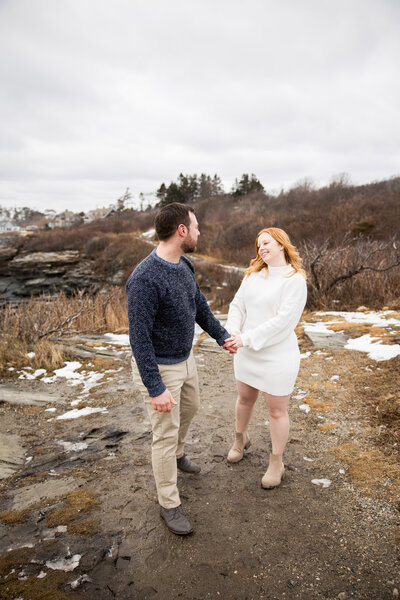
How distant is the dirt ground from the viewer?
1706mm

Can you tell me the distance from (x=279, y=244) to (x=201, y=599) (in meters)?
1.95

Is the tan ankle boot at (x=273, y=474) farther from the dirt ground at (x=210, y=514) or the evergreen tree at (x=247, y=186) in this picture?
the evergreen tree at (x=247, y=186)

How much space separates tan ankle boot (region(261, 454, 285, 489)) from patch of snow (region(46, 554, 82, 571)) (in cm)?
119

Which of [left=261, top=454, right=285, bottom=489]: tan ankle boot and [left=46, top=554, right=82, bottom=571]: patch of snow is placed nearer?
[left=46, top=554, right=82, bottom=571]: patch of snow

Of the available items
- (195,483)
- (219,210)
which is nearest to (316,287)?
(195,483)

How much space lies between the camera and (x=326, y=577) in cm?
173

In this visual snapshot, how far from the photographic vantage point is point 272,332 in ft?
7.07

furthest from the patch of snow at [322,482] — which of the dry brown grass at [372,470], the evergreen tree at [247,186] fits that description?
the evergreen tree at [247,186]

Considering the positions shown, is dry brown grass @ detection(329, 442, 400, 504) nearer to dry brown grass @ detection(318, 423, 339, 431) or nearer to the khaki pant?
dry brown grass @ detection(318, 423, 339, 431)

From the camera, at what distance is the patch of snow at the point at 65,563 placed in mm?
1779

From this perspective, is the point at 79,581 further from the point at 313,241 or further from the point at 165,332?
the point at 313,241

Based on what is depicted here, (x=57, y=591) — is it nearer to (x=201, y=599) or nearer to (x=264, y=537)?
(x=201, y=599)

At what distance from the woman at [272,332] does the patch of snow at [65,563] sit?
120 centimetres

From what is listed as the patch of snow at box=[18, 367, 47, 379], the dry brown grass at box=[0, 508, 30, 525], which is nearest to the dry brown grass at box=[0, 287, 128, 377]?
the patch of snow at box=[18, 367, 47, 379]
